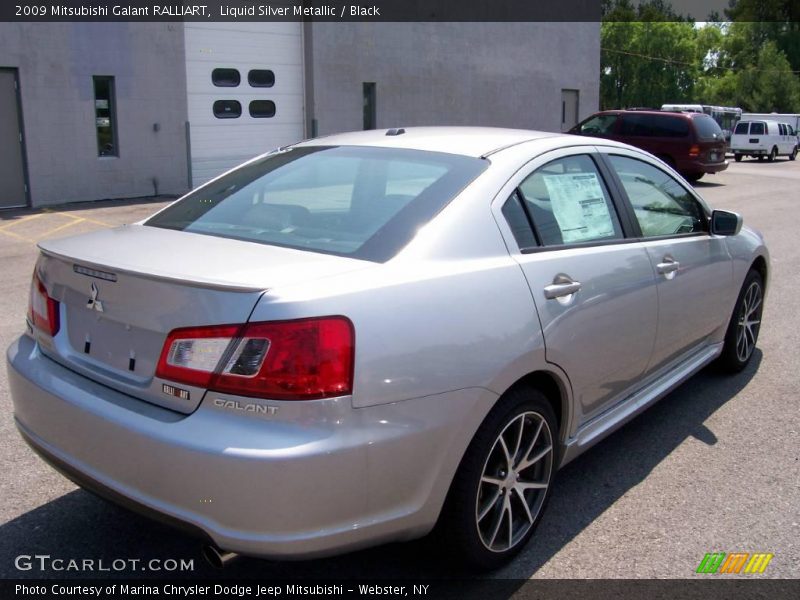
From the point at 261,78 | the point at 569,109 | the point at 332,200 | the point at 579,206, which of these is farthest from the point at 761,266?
the point at 569,109

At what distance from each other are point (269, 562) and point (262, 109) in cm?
1582

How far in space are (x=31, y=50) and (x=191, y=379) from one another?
13.2 metres

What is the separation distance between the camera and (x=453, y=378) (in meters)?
2.68

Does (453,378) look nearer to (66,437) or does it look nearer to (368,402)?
(368,402)

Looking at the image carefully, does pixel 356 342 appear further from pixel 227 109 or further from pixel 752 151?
pixel 752 151

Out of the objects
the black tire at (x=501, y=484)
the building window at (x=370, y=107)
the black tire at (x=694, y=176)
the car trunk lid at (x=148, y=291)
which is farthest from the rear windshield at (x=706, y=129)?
the car trunk lid at (x=148, y=291)

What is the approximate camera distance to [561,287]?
3.22m

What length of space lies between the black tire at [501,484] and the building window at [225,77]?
1501 centimetres

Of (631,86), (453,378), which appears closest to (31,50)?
(453,378)

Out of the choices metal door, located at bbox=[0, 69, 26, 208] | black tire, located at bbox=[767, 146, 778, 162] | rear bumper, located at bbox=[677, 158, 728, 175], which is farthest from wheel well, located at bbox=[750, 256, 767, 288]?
black tire, located at bbox=[767, 146, 778, 162]

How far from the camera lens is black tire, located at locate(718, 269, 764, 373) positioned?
5168 millimetres

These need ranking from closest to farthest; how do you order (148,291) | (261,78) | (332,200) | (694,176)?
1. (148,291)
2. (332,200)
3. (261,78)
4. (694,176)

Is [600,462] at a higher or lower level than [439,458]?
lower

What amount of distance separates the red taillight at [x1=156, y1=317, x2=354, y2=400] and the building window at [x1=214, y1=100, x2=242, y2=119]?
50.1ft
